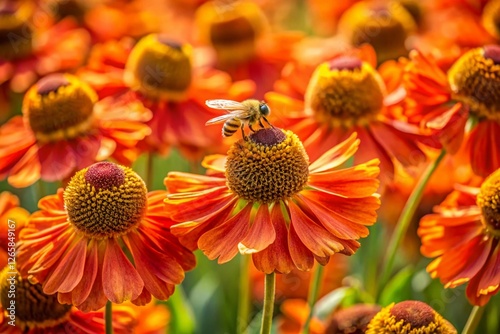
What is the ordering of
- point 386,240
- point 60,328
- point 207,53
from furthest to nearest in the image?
point 207,53 < point 386,240 < point 60,328

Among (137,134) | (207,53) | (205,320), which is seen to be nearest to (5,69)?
(207,53)

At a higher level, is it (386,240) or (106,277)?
(106,277)

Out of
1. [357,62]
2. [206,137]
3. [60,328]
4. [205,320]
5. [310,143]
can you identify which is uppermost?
[357,62]

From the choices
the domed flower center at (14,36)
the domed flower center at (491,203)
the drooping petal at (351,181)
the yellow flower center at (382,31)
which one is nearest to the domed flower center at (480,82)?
the domed flower center at (491,203)

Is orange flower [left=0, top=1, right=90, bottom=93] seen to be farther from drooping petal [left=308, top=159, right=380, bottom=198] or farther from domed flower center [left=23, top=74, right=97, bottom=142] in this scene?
drooping petal [left=308, top=159, right=380, bottom=198]

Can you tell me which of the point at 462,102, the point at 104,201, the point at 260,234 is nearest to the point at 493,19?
the point at 462,102

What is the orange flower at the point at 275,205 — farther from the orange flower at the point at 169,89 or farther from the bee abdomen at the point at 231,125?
the orange flower at the point at 169,89

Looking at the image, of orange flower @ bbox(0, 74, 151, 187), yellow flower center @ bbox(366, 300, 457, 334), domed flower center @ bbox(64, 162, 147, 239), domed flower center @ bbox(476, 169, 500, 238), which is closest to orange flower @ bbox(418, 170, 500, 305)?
domed flower center @ bbox(476, 169, 500, 238)

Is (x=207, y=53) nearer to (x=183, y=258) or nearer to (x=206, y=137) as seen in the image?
(x=206, y=137)
